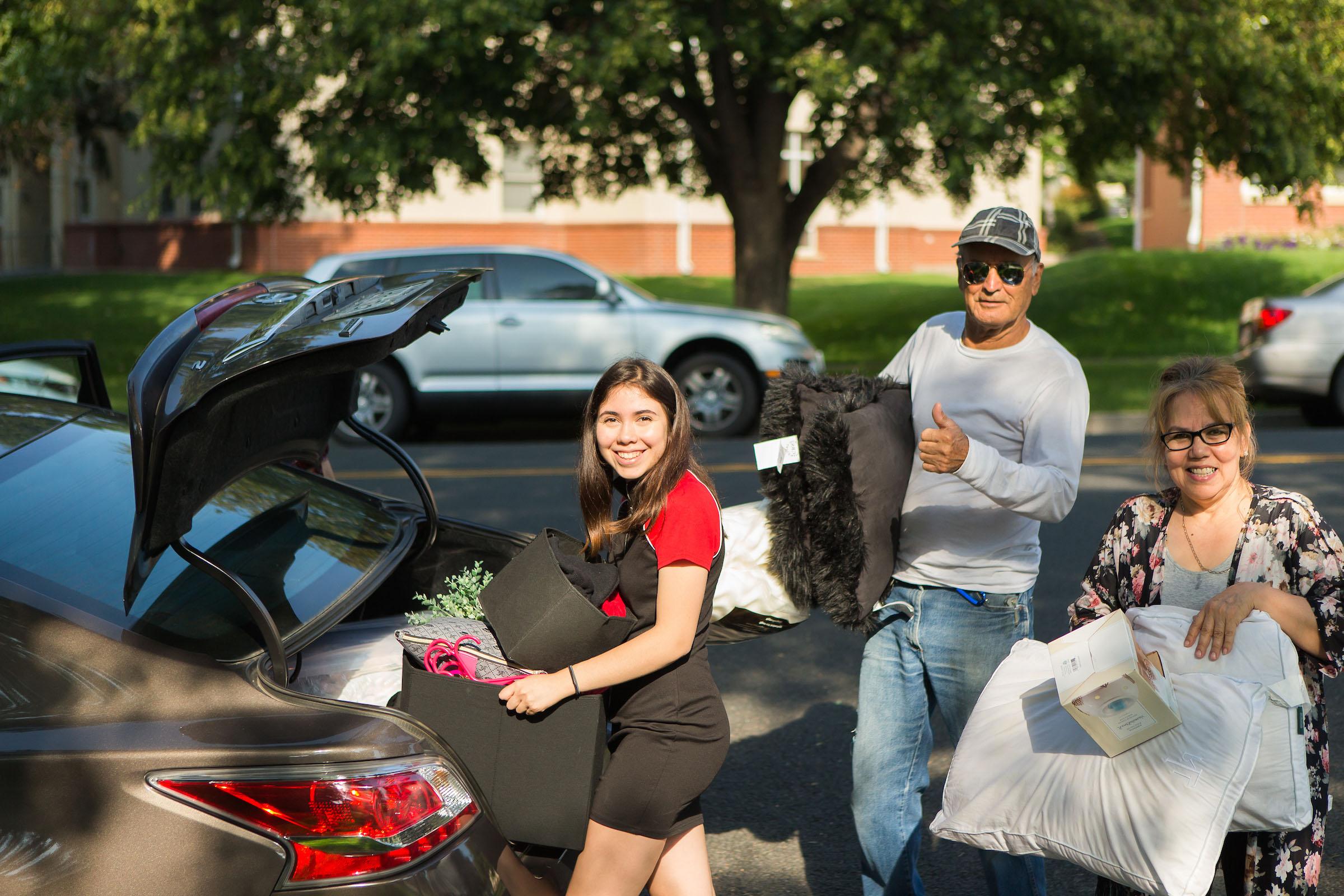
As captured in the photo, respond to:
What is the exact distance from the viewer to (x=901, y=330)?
20.3 meters

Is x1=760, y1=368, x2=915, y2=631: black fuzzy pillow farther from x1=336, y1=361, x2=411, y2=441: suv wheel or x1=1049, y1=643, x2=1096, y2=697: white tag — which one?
x1=336, y1=361, x2=411, y2=441: suv wheel

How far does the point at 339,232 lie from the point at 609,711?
3049 centimetres

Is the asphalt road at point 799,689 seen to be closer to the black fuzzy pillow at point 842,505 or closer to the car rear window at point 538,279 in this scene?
the black fuzzy pillow at point 842,505

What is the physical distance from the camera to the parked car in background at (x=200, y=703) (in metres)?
2.08

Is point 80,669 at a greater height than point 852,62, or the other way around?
point 852,62

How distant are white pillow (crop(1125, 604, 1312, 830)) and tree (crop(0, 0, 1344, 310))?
418 inches

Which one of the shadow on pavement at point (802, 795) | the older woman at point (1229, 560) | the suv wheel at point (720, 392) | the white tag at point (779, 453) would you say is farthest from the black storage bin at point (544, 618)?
the suv wheel at point (720, 392)

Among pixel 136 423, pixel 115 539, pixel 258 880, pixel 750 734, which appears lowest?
pixel 750 734

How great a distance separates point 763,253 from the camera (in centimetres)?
1576

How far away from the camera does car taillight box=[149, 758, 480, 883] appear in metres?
2.10

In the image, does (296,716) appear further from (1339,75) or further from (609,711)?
(1339,75)

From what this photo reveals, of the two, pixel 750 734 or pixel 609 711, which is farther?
pixel 750 734

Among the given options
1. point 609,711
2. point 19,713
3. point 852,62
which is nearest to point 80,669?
point 19,713

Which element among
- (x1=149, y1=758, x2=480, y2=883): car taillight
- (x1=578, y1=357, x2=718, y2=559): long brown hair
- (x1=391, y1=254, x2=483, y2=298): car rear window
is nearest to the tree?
(x1=391, y1=254, x2=483, y2=298): car rear window
